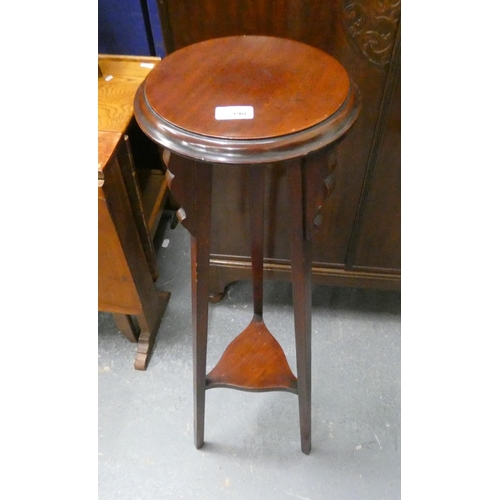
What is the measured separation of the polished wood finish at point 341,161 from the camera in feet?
2.61

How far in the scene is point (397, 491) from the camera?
3.39 feet

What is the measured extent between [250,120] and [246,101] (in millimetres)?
40

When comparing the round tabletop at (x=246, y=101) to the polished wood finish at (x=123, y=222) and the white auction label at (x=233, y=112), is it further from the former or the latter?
the polished wood finish at (x=123, y=222)

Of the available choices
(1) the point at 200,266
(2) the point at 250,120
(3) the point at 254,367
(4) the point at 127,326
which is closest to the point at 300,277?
(1) the point at 200,266

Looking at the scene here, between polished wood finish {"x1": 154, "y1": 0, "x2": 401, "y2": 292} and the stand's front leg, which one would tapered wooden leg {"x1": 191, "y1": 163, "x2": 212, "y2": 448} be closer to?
the stand's front leg

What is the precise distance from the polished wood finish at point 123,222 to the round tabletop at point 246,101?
12.9 inches

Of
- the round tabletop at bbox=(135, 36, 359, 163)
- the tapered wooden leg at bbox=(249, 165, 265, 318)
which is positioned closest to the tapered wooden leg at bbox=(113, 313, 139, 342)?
the tapered wooden leg at bbox=(249, 165, 265, 318)

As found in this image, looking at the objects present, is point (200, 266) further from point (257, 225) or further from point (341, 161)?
point (341, 161)

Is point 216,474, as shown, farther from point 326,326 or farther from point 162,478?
point 326,326

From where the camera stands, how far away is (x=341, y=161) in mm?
1000

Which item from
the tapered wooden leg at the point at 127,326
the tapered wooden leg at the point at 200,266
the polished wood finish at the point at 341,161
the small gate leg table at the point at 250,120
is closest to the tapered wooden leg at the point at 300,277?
the small gate leg table at the point at 250,120

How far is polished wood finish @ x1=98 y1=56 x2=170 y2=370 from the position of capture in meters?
0.94

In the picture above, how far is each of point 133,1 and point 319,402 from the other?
45.0 inches

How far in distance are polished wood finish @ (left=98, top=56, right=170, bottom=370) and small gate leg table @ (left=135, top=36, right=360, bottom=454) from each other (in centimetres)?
31
